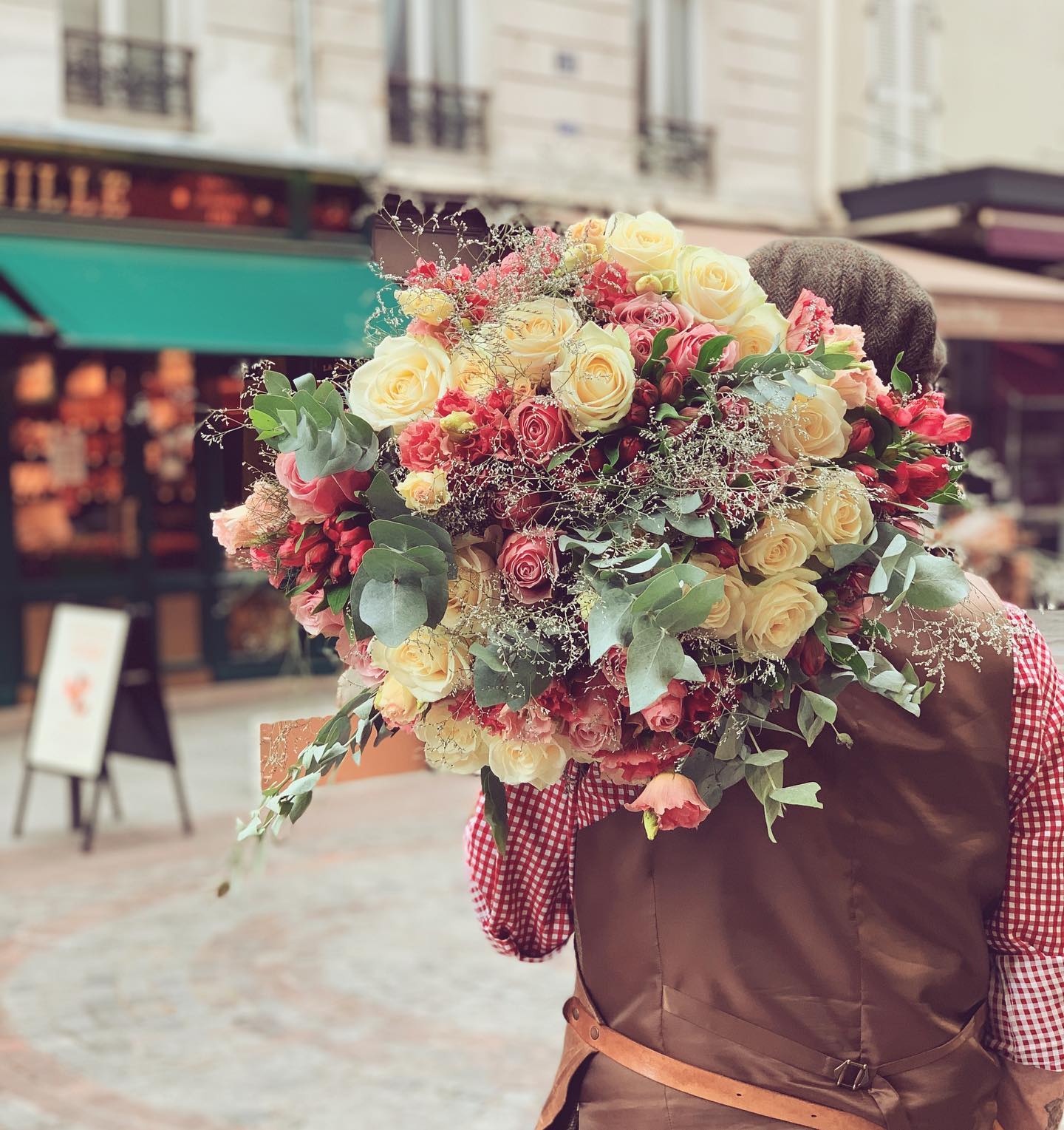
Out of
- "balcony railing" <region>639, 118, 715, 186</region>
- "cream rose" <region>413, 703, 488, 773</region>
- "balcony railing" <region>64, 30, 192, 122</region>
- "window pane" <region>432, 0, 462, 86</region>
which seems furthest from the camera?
"balcony railing" <region>639, 118, 715, 186</region>

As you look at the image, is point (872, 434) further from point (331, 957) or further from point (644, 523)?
point (331, 957)

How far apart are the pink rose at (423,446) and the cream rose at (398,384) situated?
0.07ft

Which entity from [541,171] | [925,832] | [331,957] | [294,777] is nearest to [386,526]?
[294,777]

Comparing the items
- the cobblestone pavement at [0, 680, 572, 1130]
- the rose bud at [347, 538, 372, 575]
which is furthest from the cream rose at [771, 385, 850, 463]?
the cobblestone pavement at [0, 680, 572, 1130]

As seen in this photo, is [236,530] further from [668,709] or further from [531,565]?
[668,709]

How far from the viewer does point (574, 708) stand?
4.70 ft

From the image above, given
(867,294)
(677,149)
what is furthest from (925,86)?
(867,294)

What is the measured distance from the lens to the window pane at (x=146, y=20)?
32.5 feet

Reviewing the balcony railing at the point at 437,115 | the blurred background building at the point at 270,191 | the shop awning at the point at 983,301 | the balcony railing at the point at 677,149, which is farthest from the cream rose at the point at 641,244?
the balcony railing at the point at 677,149

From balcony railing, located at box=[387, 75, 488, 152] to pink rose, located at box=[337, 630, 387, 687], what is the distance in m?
10.3

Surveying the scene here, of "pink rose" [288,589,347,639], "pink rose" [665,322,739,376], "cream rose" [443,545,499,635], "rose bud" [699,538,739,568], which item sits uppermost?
"pink rose" [665,322,739,376]

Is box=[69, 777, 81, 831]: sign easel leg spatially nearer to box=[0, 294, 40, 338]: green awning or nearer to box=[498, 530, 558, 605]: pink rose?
box=[0, 294, 40, 338]: green awning

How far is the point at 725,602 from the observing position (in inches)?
53.7

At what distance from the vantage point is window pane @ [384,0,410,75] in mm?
11156
